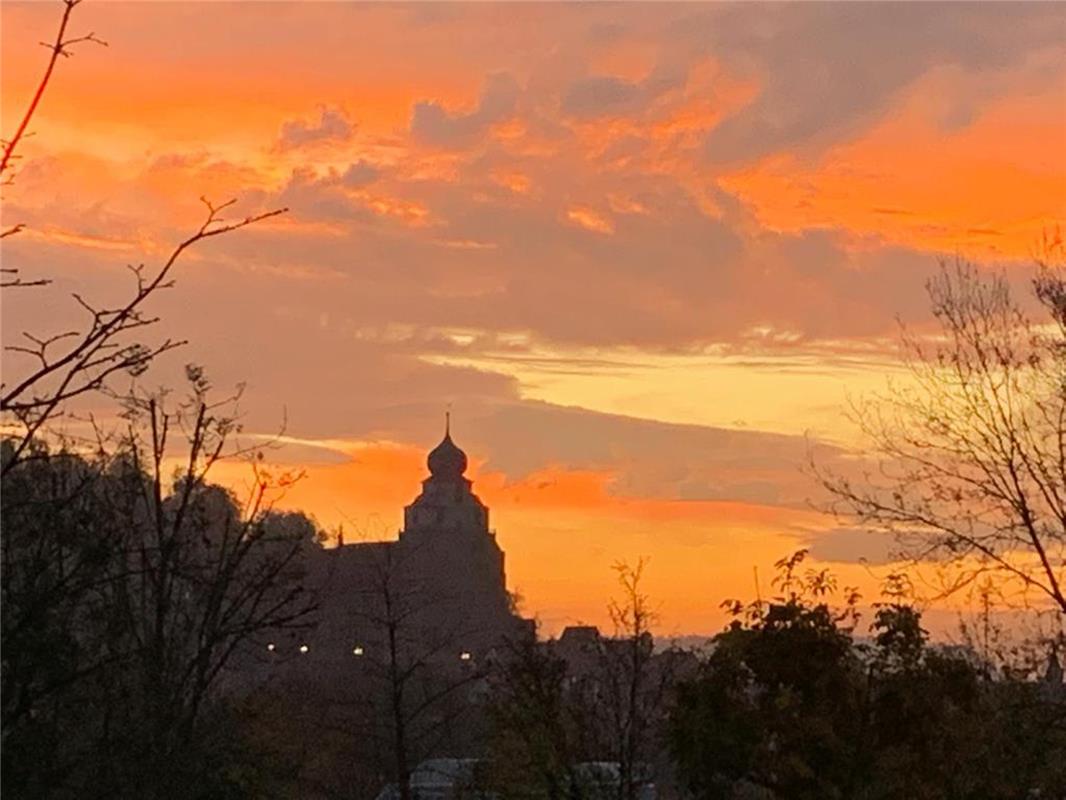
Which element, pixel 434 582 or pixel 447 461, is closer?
pixel 434 582

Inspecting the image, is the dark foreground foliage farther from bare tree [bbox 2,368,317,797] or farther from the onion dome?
the onion dome

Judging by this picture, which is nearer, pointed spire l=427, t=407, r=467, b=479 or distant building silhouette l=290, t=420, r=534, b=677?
distant building silhouette l=290, t=420, r=534, b=677

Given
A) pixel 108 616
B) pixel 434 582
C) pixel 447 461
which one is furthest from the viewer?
pixel 447 461

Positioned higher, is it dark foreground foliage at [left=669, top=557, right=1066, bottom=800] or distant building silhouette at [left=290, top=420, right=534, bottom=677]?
distant building silhouette at [left=290, top=420, right=534, bottom=677]

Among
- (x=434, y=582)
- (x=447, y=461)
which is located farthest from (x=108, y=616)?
(x=447, y=461)

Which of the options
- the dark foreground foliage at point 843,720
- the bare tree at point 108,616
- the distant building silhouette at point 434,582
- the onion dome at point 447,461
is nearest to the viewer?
the bare tree at point 108,616

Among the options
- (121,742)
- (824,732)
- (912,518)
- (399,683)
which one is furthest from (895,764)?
(121,742)

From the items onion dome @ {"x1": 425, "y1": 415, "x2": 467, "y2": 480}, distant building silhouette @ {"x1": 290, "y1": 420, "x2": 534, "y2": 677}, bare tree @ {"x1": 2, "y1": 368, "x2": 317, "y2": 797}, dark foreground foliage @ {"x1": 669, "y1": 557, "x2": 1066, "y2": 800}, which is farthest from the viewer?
onion dome @ {"x1": 425, "y1": 415, "x2": 467, "y2": 480}

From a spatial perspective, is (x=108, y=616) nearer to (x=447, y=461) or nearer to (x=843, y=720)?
(x=843, y=720)

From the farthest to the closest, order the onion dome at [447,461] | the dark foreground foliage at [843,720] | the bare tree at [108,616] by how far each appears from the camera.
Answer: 1. the onion dome at [447,461]
2. the dark foreground foliage at [843,720]
3. the bare tree at [108,616]

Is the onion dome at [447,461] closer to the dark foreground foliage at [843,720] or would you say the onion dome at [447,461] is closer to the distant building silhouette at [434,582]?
the distant building silhouette at [434,582]

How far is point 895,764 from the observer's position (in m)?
18.8

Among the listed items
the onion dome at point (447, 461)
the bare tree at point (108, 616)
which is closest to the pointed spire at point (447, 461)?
the onion dome at point (447, 461)

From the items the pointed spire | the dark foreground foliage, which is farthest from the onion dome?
the dark foreground foliage
